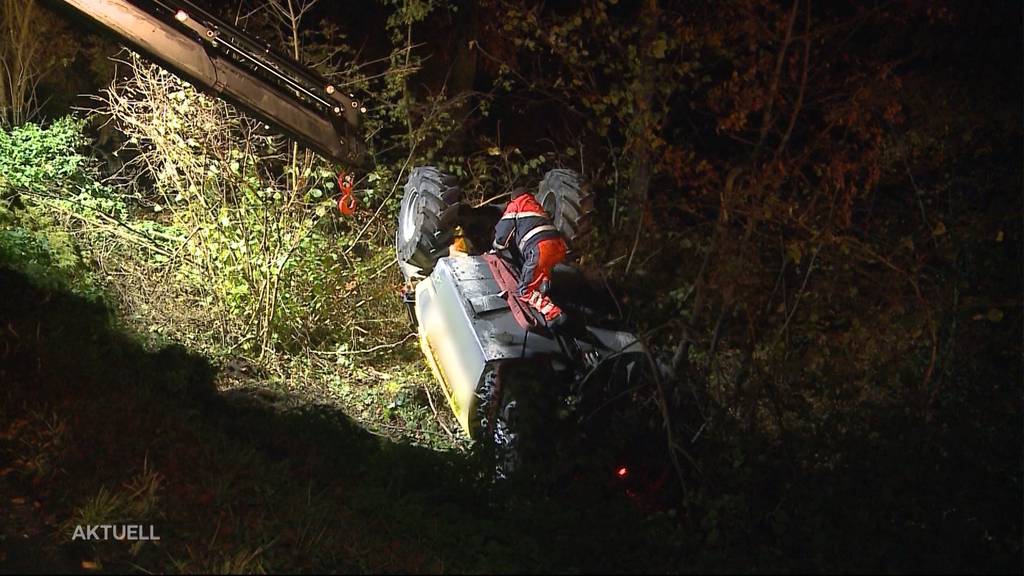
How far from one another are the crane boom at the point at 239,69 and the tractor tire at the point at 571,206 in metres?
1.73

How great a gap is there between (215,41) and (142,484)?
3.58 metres

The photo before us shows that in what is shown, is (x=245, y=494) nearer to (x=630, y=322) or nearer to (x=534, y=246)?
(x=534, y=246)

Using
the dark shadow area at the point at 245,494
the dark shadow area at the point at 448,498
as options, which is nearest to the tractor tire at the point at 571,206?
the dark shadow area at the point at 245,494

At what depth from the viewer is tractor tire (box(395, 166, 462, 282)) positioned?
8.11 metres

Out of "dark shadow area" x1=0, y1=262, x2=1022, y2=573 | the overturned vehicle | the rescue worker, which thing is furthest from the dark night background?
the rescue worker

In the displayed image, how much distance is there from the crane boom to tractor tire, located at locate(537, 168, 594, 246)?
173cm

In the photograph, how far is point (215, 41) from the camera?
7.59 metres

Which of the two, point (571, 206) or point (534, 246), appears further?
point (571, 206)

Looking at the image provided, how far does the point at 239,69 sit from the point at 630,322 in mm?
3607

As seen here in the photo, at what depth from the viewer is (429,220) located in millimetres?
8086

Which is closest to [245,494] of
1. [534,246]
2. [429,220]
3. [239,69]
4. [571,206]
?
[534,246]

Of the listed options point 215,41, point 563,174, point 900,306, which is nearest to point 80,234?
point 215,41

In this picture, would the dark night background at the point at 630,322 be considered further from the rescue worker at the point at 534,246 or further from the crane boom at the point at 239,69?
the rescue worker at the point at 534,246

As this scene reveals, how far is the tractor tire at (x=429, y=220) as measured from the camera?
811 centimetres
